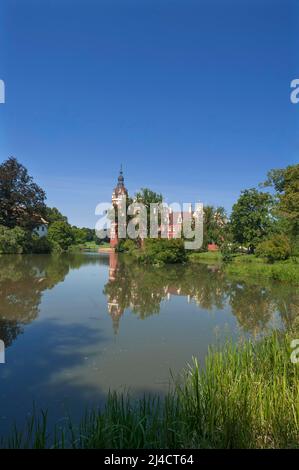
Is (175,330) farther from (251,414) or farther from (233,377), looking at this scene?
(251,414)

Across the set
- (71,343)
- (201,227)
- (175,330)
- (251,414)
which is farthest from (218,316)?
(201,227)

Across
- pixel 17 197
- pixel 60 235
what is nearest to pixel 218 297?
pixel 17 197

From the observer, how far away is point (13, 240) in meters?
34.6

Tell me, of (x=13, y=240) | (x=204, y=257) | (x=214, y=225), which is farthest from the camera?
(x=214, y=225)

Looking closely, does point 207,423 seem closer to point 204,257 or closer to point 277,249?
point 277,249

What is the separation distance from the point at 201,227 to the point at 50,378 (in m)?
41.8

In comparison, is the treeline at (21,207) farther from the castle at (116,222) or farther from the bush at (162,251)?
the castle at (116,222)

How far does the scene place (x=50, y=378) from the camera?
19.0ft

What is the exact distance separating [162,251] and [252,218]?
11.0m

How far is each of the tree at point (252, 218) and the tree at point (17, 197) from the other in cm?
2326

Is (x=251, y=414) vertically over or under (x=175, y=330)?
over

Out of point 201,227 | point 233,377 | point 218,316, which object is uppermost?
point 201,227

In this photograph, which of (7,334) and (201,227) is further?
(201,227)

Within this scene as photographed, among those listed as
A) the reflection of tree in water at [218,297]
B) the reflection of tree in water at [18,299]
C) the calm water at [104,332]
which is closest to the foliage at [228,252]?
the reflection of tree in water at [218,297]
